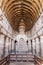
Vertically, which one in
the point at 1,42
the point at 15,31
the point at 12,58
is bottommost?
the point at 12,58

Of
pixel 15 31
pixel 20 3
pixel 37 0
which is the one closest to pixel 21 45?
pixel 15 31

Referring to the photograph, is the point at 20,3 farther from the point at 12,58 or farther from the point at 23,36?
the point at 23,36

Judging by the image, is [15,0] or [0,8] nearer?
[0,8]

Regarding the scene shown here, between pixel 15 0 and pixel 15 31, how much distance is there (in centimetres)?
1563

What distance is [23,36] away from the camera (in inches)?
1246

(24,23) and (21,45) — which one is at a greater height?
(24,23)

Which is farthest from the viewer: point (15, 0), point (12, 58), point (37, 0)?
point (12, 58)

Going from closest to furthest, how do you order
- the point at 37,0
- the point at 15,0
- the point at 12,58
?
the point at 37,0, the point at 15,0, the point at 12,58

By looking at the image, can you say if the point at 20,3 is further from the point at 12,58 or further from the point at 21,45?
the point at 21,45

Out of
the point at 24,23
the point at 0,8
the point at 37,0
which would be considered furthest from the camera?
the point at 24,23

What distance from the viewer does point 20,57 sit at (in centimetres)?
1917

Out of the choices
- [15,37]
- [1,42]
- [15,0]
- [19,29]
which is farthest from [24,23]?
[1,42]

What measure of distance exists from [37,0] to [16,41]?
17.4 metres

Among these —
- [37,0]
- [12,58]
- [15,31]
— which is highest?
[37,0]
